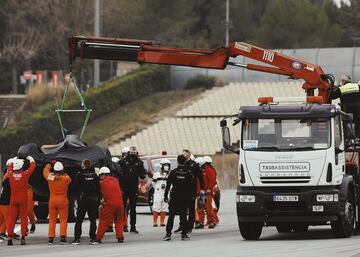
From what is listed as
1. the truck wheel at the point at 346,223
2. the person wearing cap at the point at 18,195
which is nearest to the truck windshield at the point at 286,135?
the truck wheel at the point at 346,223

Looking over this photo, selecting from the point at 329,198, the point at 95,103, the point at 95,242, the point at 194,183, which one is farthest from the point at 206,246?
the point at 95,103

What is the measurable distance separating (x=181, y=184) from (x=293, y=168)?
243cm

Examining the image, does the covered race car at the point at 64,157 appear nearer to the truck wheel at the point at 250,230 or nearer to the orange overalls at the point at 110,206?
the orange overalls at the point at 110,206

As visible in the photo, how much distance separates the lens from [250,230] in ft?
78.9

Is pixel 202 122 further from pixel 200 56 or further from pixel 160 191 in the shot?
pixel 200 56

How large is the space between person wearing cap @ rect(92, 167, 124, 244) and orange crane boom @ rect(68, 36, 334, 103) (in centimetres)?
305

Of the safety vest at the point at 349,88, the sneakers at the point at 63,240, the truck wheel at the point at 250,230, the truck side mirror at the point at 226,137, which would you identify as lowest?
the sneakers at the point at 63,240

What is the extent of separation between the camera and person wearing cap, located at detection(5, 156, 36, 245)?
24.3 m

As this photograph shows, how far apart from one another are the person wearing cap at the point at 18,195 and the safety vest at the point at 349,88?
21.7 ft

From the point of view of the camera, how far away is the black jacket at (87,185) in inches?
949

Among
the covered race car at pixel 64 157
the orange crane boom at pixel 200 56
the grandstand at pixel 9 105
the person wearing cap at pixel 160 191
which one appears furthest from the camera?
the grandstand at pixel 9 105

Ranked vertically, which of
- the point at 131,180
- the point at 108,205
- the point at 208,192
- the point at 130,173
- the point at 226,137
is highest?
the point at 226,137

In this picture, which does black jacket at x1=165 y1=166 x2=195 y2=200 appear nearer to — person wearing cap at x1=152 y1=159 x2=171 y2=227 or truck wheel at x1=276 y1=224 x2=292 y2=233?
truck wheel at x1=276 y1=224 x2=292 y2=233

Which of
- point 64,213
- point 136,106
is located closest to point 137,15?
point 136,106
